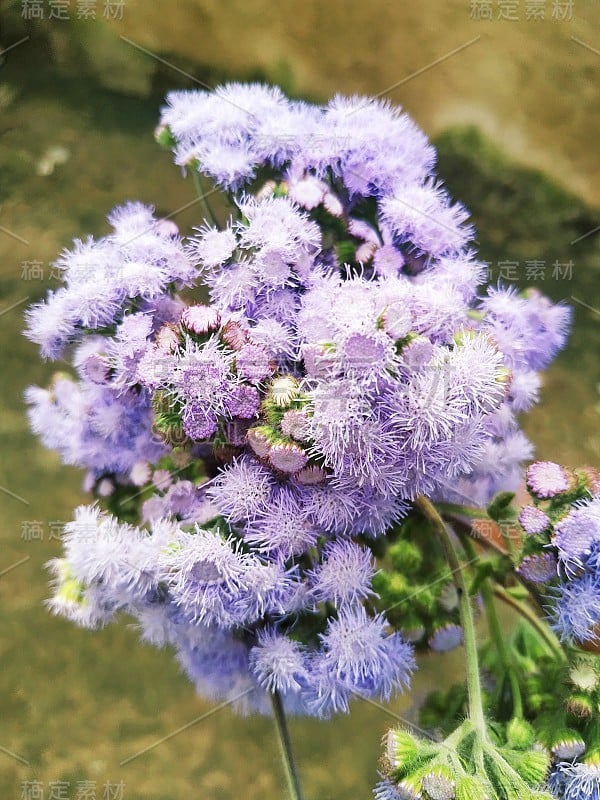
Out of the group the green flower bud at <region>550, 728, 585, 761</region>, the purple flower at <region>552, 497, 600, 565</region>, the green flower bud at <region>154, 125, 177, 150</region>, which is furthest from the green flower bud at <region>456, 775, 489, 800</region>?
the green flower bud at <region>154, 125, 177, 150</region>

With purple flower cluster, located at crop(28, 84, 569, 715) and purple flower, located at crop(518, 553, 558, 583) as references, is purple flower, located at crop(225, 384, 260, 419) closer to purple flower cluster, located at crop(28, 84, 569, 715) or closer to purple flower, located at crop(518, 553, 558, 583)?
purple flower cluster, located at crop(28, 84, 569, 715)

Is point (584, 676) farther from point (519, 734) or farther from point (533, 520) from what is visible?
point (533, 520)

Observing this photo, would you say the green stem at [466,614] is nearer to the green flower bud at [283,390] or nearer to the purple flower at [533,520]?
the purple flower at [533,520]

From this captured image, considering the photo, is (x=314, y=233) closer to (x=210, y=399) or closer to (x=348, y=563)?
(x=210, y=399)

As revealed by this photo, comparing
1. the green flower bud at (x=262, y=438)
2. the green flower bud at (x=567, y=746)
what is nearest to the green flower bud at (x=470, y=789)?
the green flower bud at (x=567, y=746)

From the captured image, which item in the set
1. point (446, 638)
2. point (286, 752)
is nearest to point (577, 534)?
point (446, 638)
